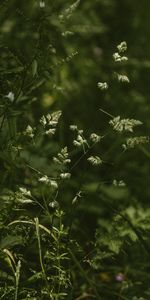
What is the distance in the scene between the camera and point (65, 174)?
5.74ft

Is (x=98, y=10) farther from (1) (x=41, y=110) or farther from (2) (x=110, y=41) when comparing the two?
(1) (x=41, y=110)

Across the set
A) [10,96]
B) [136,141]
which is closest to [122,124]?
[136,141]

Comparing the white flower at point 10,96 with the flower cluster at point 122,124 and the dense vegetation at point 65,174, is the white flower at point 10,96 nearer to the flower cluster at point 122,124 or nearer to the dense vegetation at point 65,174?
the dense vegetation at point 65,174

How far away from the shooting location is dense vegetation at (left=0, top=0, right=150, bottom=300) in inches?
71.7

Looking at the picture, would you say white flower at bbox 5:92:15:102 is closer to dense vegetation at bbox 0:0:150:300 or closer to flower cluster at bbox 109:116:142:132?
dense vegetation at bbox 0:0:150:300

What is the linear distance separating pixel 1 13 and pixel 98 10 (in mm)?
2512

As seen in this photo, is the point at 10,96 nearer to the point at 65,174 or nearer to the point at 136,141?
the point at 65,174

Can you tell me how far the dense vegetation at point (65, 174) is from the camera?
1820 millimetres

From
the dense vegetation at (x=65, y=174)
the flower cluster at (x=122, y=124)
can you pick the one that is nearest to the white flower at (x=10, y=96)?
the dense vegetation at (x=65, y=174)

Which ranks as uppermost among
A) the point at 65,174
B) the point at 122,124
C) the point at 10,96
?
the point at 10,96

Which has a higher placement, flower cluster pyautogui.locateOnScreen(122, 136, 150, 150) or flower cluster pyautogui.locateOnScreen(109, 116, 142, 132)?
flower cluster pyautogui.locateOnScreen(109, 116, 142, 132)

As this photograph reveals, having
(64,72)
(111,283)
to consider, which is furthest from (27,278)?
(64,72)

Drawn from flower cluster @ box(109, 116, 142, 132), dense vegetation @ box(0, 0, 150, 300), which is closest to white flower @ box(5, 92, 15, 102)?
dense vegetation @ box(0, 0, 150, 300)

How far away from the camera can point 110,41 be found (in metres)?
4.30
